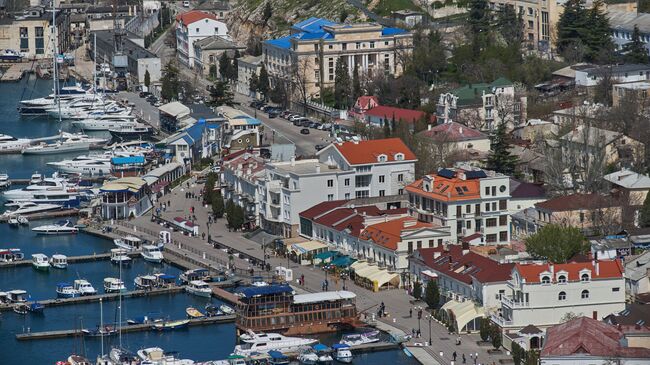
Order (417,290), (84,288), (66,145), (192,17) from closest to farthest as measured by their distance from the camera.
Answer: (417,290) < (84,288) < (66,145) < (192,17)

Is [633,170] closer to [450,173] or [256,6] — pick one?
[450,173]

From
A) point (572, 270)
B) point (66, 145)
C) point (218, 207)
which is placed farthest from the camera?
point (66, 145)

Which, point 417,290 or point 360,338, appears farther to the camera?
point 417,290

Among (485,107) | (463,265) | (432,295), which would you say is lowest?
(432,295)

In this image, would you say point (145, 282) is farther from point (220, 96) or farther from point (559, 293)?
point (220, 96)

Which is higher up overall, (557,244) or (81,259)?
(557,244)

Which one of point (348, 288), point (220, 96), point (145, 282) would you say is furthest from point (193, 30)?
point (348, 288)

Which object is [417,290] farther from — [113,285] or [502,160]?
[502,160]

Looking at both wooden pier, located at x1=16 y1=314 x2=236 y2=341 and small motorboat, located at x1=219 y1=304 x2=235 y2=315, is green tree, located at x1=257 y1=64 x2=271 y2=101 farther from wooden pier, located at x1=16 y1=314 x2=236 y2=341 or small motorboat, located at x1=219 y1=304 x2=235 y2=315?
wooden pier, located at x1=16 y1=314 x2=236 y2=341

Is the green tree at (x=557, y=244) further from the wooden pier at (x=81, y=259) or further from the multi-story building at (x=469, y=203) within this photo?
the wooden pier at (x=81, y=259)
